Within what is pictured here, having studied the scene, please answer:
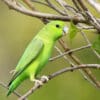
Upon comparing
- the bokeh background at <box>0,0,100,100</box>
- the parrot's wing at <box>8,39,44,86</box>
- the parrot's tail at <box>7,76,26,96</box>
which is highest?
the parrot's wing at <box>8,39,44,86</box>

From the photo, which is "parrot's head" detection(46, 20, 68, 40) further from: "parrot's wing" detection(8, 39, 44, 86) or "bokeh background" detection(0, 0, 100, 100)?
"bokeh background" detection(0, 0, 100, 100)

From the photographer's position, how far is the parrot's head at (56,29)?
2244 millimetres

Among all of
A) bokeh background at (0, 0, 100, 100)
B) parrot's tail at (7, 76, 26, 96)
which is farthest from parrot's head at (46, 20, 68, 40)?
bokeh background at (0, 0, 100, 100)

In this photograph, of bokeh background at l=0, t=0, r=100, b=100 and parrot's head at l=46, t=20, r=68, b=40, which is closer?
parrot's head at l=46, t=20, r=68, b=40

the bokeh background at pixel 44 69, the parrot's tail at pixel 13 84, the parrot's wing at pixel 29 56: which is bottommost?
the bokeh background at pixel 44 69

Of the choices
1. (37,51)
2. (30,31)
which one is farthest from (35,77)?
(30,31)

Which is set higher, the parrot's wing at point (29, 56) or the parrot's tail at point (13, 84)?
the parrot's wing at point (29, 56)

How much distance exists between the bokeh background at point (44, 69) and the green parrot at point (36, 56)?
1533mm

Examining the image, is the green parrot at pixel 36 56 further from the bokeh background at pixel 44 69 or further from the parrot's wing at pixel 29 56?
the bokeh background at pixel 44 69

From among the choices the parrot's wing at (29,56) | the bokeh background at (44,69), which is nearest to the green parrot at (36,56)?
the parrot's wing at (29,56)

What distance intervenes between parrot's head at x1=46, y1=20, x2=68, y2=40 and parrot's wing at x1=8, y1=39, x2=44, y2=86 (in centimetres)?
7

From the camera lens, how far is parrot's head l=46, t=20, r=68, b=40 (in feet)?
7.36

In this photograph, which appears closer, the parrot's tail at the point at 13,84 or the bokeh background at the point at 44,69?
the parrot's tail at the point at 13,84

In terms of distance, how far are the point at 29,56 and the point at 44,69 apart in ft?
7.84
